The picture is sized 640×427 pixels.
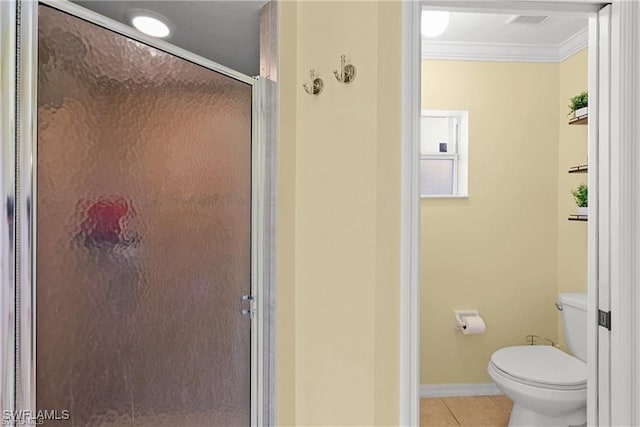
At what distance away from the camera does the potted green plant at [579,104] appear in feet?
7.15

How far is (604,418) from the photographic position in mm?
1312

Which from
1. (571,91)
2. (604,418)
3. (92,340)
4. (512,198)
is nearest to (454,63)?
(571,91)

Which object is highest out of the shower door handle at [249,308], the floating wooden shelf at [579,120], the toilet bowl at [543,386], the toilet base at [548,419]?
the floating wooden shelf at [579,120]

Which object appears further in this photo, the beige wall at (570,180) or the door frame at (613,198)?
the beige wall at (570,180)

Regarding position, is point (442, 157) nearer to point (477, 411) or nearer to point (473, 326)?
point (473, 326)

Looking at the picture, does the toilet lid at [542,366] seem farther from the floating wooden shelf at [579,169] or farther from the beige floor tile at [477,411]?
the floating wooden shelf at [579,169]

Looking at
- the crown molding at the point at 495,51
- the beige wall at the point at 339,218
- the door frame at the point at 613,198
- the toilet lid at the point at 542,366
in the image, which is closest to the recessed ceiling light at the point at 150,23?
the beige wall at the point at 339,218

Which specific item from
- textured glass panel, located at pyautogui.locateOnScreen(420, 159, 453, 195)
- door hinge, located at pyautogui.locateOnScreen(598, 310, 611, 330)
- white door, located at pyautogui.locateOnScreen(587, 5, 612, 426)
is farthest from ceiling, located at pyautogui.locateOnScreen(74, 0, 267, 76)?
textured glass panel, located at pyautogui.locateOnScreen(420, 159, 453, 195)

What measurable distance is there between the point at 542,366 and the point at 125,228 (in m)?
1.94

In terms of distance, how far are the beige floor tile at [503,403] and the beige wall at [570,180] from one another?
1.74 feet

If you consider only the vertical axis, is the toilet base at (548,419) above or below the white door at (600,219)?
below

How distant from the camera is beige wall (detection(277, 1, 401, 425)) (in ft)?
4.01

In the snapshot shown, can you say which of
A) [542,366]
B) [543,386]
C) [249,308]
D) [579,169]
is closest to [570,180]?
[579,169]

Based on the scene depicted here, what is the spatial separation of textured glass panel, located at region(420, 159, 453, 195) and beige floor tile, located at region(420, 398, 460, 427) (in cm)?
129
